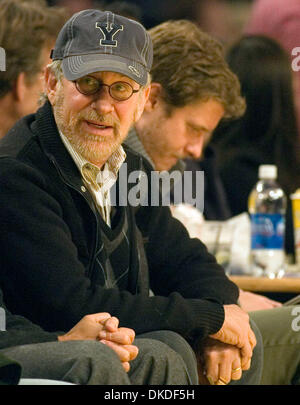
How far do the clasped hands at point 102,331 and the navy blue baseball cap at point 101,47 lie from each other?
0.56 meters

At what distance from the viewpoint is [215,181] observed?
395cm

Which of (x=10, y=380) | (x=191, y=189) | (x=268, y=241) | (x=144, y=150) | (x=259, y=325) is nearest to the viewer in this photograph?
(x=10, y=380)

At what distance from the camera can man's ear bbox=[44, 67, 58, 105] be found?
83.8 inches

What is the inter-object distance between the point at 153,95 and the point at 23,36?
503mm

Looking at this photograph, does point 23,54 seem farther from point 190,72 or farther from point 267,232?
point 267,232

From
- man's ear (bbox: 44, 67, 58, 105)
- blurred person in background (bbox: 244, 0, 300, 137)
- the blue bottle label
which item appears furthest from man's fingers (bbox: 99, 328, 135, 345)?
blurred person in background (bbox: 244, 0, 300, 137)

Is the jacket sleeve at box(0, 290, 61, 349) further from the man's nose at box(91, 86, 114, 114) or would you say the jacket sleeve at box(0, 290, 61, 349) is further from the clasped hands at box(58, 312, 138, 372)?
the man's nose at box(91, 86, 114, 114)

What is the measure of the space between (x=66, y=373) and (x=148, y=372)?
204 mm

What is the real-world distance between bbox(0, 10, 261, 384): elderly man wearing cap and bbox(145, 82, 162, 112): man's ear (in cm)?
51

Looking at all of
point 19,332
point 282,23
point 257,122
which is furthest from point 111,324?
point 282,23

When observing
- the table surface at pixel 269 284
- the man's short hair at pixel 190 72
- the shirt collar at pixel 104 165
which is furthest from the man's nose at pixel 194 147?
the shirt collar at pixel 104 165

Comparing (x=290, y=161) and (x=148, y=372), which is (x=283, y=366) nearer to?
(x=148, y=372)

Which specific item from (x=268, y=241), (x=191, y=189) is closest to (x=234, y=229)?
(x=268, y=241)

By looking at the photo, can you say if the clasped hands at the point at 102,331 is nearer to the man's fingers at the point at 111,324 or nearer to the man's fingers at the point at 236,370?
the man's fingers at the point at 111,324
